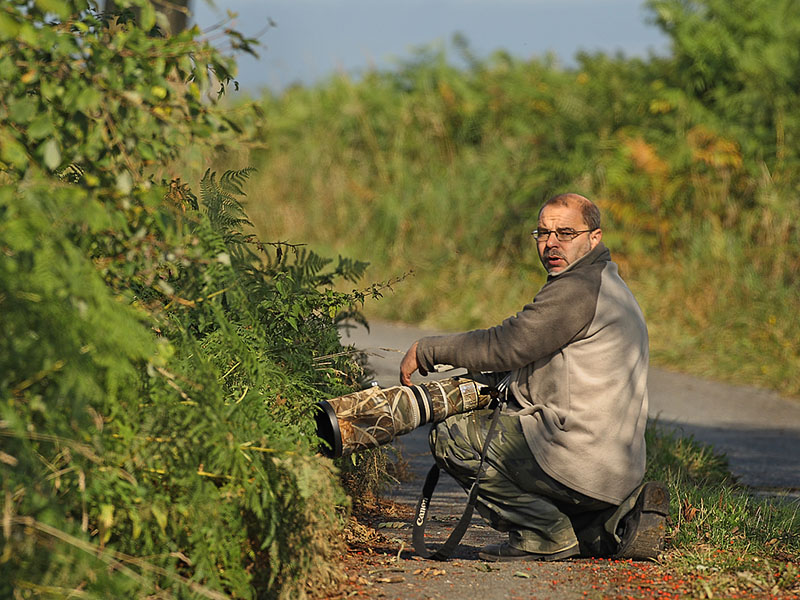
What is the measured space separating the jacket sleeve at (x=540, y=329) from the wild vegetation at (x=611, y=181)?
17.8 ft

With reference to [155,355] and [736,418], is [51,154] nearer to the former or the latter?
[155,355]

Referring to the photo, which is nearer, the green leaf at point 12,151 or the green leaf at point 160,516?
the green leaf at point 12,151

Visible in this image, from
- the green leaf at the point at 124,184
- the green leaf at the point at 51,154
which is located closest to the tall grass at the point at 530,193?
the green leaf at the point at 124,184

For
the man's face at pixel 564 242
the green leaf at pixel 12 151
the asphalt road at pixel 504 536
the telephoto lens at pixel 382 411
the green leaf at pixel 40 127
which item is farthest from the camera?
the man's face at pixel 564 242

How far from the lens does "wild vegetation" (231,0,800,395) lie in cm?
1041

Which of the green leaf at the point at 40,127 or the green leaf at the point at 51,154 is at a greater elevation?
the green leaf at the point at 40,127

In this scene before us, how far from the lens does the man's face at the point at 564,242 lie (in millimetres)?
4449

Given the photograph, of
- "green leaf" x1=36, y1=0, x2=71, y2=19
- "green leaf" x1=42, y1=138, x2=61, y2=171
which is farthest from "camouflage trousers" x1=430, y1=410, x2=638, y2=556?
"green leaf" x1=36, y1=0, x2=71, y2=19

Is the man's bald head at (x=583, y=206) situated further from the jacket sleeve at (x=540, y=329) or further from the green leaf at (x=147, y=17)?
the green leaf at (x=147, y=17)

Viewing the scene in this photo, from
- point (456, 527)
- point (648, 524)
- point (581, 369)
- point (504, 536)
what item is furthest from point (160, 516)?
point (504, 536)

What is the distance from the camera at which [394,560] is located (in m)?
4.26

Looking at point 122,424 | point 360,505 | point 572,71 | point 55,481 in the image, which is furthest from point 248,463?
point 572,71

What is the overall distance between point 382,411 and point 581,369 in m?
0.81

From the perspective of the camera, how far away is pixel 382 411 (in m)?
4.22
